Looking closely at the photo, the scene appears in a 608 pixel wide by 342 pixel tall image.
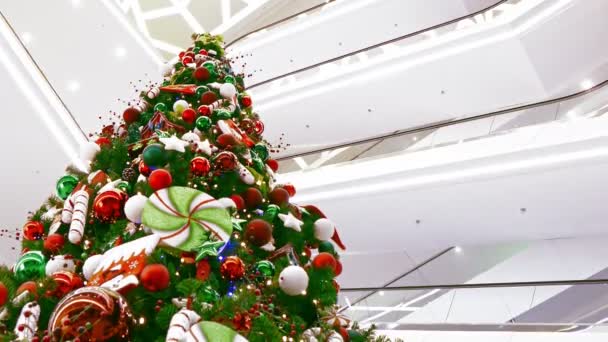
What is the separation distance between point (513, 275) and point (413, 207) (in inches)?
61.0

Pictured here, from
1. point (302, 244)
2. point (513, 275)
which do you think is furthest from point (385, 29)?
point (302, 244)

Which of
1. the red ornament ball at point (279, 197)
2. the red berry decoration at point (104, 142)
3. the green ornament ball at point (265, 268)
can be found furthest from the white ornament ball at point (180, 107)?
the green ornament ball at point (265, 268)

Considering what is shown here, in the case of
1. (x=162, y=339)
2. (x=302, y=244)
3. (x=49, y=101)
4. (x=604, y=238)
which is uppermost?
(x=49, y=101)

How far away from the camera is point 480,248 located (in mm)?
7668

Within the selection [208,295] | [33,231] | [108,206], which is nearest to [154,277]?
[208,295]

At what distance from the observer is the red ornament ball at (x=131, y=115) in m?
3.11

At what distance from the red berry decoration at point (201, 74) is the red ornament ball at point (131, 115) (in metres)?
0.46

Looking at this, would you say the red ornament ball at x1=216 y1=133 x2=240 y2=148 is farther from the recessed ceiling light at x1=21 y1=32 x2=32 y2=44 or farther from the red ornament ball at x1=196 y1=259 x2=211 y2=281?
the recessed ceiling light at x1=21 y1=32 x2=32 y2=44

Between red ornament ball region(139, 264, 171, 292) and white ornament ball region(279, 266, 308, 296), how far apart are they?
46 centimetres

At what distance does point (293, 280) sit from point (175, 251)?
44 cm

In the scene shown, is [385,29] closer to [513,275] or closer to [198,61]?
[513,275]

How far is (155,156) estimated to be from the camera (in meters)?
2.21

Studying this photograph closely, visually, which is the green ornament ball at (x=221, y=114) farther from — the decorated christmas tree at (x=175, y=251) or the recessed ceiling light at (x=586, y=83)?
the recessed ceiling light at (x=586, y=83)

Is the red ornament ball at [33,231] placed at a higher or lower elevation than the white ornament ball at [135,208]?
higher
